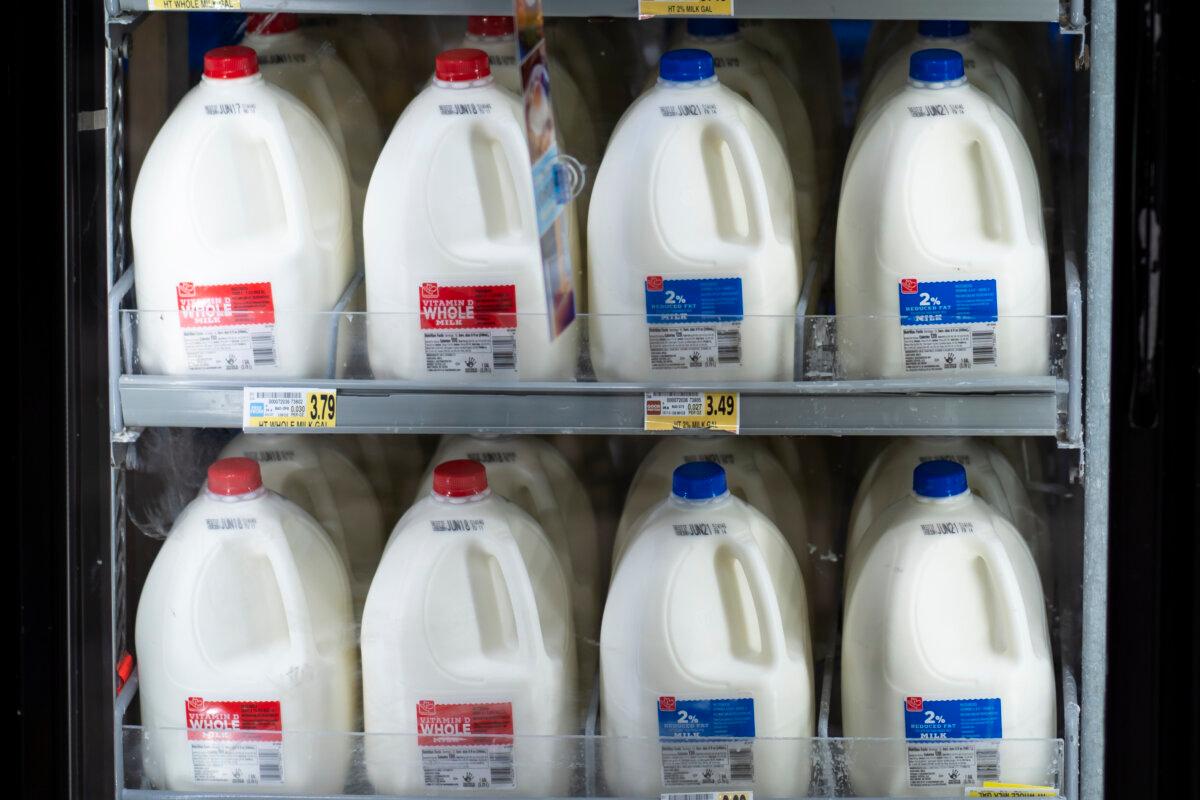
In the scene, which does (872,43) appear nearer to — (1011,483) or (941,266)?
(941,266)

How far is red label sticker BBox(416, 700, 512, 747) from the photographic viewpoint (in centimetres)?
167

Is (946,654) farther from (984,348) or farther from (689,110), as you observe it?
(689,110)

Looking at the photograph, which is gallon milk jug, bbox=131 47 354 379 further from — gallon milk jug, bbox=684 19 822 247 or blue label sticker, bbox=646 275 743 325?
gallon milk jug, bbox=684 19 822 247

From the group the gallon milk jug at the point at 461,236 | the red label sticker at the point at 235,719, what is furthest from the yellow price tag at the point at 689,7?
the red label sticker at the point at 235,719

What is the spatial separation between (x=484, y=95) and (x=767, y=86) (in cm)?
40

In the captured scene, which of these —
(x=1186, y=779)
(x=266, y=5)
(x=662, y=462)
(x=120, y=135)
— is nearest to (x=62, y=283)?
(x=120, y=135)

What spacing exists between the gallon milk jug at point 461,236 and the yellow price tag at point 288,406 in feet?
0.39

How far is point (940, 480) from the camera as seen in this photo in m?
1.67

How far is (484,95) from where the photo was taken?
1.62 m

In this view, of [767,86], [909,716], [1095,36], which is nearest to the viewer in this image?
[1095,36]

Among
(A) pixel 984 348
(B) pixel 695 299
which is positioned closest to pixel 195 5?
(B) pixel 695 299

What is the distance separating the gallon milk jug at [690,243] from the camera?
1603mm

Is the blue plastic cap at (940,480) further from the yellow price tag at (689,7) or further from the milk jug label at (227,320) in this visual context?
the milk jug label at (227,320)

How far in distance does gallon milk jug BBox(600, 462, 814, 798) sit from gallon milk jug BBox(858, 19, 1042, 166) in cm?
54
